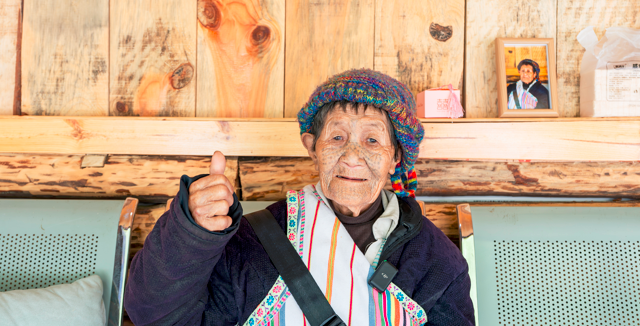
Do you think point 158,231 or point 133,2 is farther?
point 133,2

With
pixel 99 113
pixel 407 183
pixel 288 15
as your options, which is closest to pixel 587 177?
pixel 407 183

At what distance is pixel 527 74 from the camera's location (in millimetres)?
1639

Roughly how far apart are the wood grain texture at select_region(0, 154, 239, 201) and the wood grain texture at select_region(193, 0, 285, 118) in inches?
10.1

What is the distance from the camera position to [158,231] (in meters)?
0.94

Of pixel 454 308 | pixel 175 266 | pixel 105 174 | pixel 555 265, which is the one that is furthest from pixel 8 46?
pixel 555 265

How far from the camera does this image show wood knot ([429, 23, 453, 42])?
172 centimetres

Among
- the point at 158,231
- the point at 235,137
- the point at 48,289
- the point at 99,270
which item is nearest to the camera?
the point at 158,231

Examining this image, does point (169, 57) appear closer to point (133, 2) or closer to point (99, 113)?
point (133, 2)

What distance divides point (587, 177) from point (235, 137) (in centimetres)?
154

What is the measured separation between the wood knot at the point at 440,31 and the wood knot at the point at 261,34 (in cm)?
72

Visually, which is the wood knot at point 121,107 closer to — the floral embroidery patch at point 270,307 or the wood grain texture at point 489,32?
the floral embroidery patch at point 270,307

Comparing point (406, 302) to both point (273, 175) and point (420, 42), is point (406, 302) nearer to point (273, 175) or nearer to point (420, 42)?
point (273, 175)

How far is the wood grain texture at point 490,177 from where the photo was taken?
1700mm

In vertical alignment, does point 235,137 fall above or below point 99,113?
below
